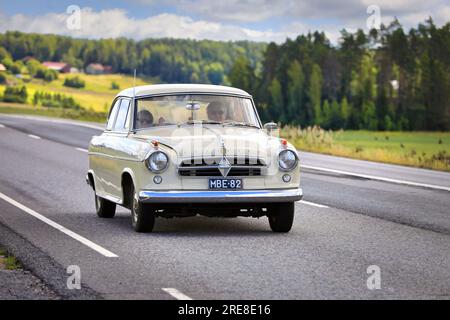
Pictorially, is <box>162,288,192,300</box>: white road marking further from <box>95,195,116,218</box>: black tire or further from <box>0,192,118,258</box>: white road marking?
<box>95,195,116,218</box>: black tire

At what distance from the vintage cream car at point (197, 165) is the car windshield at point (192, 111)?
1 centimetres

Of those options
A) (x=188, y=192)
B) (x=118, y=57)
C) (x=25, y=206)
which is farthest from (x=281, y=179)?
(x=118, y=57)

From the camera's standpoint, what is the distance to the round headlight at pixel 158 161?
11.2 metres

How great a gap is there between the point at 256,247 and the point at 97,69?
562 ft

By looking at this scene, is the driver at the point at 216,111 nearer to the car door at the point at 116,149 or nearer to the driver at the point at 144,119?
the driver at the point at 144,119

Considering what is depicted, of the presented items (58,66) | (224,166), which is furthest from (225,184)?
(58,66)

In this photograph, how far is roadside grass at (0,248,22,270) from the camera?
9.38 m

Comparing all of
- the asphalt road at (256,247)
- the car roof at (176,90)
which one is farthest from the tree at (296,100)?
the car roof at (176,90)

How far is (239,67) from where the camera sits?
513ft

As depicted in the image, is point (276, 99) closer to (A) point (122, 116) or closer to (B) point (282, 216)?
(A) point (122, 116)

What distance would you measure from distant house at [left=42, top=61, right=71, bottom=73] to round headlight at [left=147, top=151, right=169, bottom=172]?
16674 cm

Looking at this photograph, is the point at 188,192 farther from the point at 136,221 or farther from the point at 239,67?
the point at 239,67

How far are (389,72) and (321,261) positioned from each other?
124077 mm

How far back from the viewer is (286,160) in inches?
451
